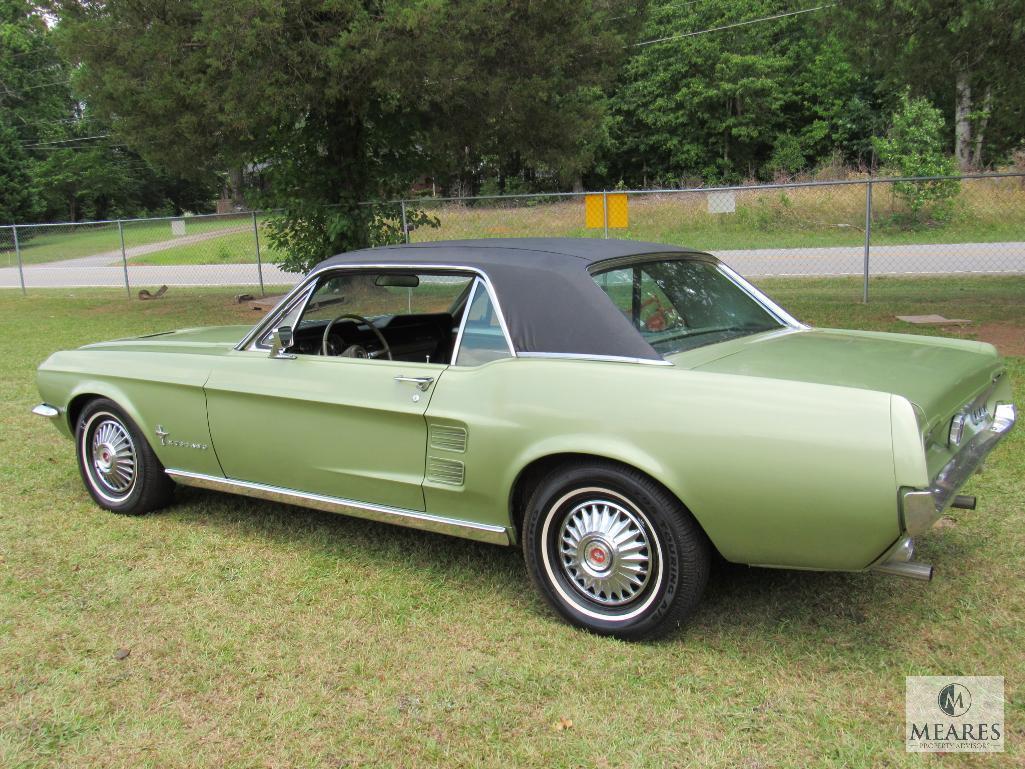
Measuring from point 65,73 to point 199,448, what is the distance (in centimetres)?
5320

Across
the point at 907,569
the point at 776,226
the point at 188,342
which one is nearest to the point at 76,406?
the point at 188,342

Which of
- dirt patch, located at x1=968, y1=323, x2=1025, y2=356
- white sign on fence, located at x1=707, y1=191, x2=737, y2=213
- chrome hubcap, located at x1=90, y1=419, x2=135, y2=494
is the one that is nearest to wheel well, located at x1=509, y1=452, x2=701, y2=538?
chrome hubcap, located at x1=90, y1=419, x2=135, y2=494

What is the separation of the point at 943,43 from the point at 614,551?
8311mm

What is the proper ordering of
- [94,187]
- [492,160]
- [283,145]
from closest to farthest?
[283,145]
[492,160]
[94,187]

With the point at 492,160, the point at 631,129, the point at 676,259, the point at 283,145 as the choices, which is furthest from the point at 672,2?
the point at 676,259

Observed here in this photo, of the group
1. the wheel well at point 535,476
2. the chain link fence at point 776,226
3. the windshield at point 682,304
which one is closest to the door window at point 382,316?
the windshield at point 682,304

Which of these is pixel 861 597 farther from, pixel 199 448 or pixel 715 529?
pixel 199 448

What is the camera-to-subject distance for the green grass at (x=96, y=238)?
671 inches

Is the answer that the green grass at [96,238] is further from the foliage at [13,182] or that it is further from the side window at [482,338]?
the side window at [482,338]

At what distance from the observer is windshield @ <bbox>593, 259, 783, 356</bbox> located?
3.63 metres

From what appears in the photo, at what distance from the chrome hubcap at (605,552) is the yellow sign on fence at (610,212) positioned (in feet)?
31.7

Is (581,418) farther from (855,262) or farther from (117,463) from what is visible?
(855,262)

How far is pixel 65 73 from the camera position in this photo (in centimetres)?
4897

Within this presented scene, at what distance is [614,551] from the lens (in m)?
3.22
